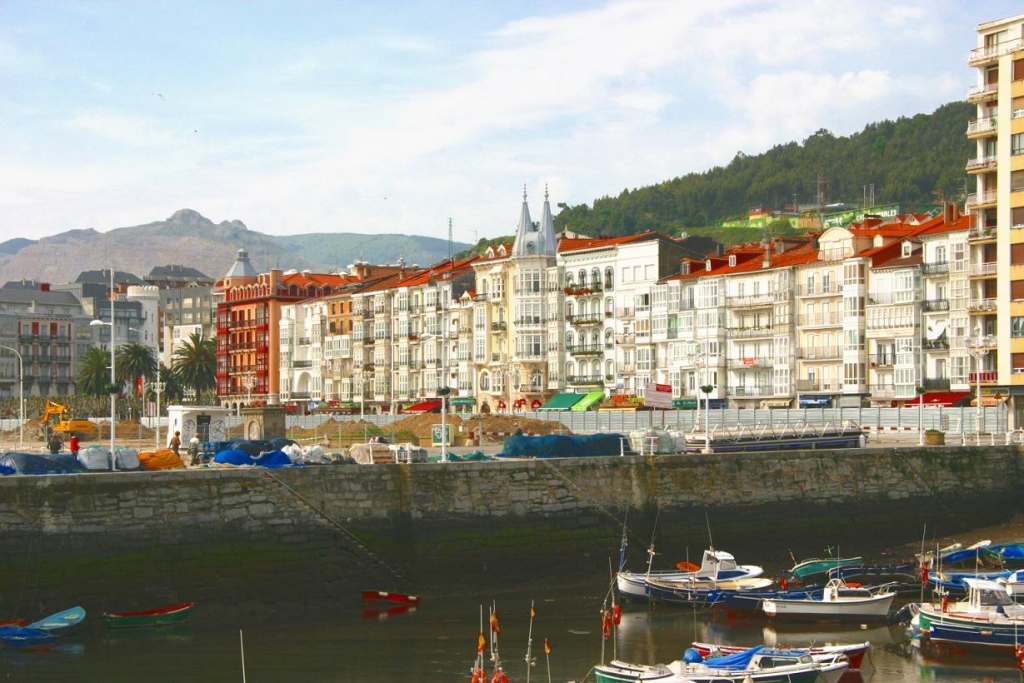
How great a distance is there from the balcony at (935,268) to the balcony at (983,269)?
37.4ft

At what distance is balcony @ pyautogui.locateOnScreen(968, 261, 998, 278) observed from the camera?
80.9 metres

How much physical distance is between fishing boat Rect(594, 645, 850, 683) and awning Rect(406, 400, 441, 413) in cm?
9585

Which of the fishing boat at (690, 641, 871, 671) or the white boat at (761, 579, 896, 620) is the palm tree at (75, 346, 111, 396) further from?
the fishing boat at (690, 641, 871, 671)

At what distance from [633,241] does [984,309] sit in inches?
1590

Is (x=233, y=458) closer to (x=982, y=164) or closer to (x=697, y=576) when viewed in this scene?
(x=697, y=576)

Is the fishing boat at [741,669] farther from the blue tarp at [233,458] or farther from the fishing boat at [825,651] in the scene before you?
the blue tarp at [233,458]

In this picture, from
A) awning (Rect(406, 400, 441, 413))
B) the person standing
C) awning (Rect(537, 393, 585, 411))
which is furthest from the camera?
awning (Rect(406, 400, 441, 413))

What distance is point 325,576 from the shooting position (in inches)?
1764

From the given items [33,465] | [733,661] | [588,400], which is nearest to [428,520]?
[33,465]

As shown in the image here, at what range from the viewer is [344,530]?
45.8 metres

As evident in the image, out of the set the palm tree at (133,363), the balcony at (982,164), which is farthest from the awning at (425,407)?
the balcony at (982,164)

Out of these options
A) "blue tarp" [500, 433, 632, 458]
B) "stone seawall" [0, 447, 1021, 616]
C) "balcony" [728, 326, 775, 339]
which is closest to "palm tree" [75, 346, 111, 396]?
"balcony" [728, 326, 775, 339]

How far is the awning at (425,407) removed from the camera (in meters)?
130

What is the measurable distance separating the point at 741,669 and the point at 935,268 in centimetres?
6698
